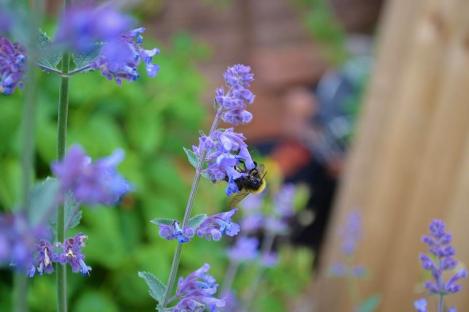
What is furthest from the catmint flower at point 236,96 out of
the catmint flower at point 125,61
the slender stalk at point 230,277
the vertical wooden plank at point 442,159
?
the vertical wooden plank at point 442,159

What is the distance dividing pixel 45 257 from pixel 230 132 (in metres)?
0.28

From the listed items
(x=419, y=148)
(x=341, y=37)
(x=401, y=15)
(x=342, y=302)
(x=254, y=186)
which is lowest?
(x=254, y=186)

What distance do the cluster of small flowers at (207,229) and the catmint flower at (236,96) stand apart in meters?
0.13

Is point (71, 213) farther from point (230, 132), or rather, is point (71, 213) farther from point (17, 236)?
point (17, 236)

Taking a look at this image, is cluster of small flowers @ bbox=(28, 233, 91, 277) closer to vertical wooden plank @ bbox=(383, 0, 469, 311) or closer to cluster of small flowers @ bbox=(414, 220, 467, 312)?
cluster of small flowers @ bbox=(414, 220, 467, 312)

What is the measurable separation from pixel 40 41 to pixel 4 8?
218 millimetres

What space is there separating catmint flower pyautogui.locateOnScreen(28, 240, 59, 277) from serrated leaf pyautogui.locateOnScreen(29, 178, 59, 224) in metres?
0.13

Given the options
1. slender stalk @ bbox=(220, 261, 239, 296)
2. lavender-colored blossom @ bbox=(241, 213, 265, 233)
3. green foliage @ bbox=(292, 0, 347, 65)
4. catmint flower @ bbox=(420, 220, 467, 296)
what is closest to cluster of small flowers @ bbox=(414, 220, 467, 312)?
catmint flower @ bbox=(420, 220, 467, 296)

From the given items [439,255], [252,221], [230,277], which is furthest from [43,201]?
[252,221]

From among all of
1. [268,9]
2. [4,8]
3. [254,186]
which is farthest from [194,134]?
[268,9]

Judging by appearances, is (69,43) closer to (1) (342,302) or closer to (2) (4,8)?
(2) (4,8)

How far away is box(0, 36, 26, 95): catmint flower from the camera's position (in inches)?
33.0

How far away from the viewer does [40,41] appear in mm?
879

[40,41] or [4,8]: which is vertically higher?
[40,41]
